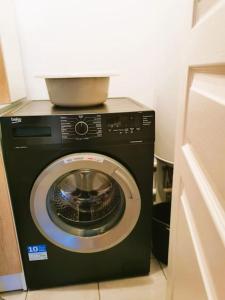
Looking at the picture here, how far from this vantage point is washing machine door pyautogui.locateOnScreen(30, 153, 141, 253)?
1086 millimetres

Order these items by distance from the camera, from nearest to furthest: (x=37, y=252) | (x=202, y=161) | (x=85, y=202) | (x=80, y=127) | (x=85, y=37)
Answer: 1. (x=202, y=161)
2. (x=80, y=127)
3. (x=37, y=252)
4. (x=85, y=202)
5. (x=85, y=37)

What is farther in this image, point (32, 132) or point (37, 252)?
point (37, 252)

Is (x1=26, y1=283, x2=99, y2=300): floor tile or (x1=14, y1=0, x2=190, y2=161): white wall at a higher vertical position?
(x1=14, y1=0, x2=190, y2=161): white wall

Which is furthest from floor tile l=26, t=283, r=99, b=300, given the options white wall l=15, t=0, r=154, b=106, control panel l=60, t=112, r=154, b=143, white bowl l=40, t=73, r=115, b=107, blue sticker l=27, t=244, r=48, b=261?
white wall l=15, t=0, r=154, b=106

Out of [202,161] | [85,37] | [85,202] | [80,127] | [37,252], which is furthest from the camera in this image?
[85,37]

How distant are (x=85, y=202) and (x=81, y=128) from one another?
18.3 inches

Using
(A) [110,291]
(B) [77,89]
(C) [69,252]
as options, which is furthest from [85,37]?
(A) [110,291]

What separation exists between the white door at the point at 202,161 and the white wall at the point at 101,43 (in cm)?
64

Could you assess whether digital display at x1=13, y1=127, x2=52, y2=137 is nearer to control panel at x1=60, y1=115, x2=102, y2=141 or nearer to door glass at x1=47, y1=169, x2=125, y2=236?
control panel at x1=60, y1=115, x2=102, y2=141

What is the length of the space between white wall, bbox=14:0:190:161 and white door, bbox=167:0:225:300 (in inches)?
25.2

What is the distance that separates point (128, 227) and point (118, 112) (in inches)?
22.1

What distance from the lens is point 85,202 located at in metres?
1.34

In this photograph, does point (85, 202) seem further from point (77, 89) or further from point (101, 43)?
point (101, 43)

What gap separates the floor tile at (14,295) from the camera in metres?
1.27
